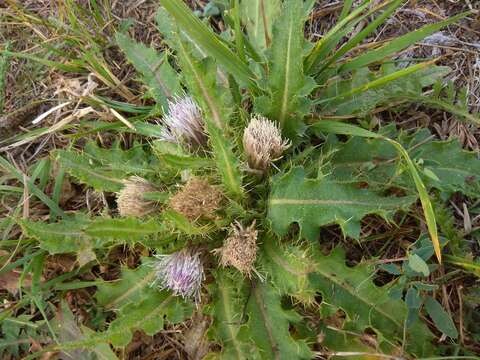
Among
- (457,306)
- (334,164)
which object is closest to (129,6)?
(334,164)

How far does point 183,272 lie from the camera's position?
5.47 feet

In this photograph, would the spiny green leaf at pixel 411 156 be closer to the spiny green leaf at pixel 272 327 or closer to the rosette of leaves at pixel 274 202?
the rosette of leaves at pixel 274 202

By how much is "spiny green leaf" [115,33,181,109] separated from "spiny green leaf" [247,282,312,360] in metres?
0.84

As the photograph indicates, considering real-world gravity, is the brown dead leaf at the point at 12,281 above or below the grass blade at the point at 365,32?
below

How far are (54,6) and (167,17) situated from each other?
752 mm

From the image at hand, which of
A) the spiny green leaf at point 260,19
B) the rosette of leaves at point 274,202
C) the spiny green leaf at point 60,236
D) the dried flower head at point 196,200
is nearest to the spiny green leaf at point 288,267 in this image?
the rosette of leaves at point 274,202

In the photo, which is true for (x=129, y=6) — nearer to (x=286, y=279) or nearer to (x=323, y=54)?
(x=323, y=54)

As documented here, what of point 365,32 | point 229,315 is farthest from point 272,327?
point 365,32

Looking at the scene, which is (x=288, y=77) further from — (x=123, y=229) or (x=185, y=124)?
(x=123, y=229)

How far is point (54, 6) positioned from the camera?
2545mm

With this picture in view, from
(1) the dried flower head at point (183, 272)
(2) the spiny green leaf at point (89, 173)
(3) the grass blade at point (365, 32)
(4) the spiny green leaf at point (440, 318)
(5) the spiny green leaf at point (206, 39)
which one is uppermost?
(5) the spiny green leaf at point (206, 39)

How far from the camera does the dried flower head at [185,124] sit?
1.77 meters

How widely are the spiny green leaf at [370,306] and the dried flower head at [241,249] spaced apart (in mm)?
263

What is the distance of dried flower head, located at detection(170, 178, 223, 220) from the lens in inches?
64.0
